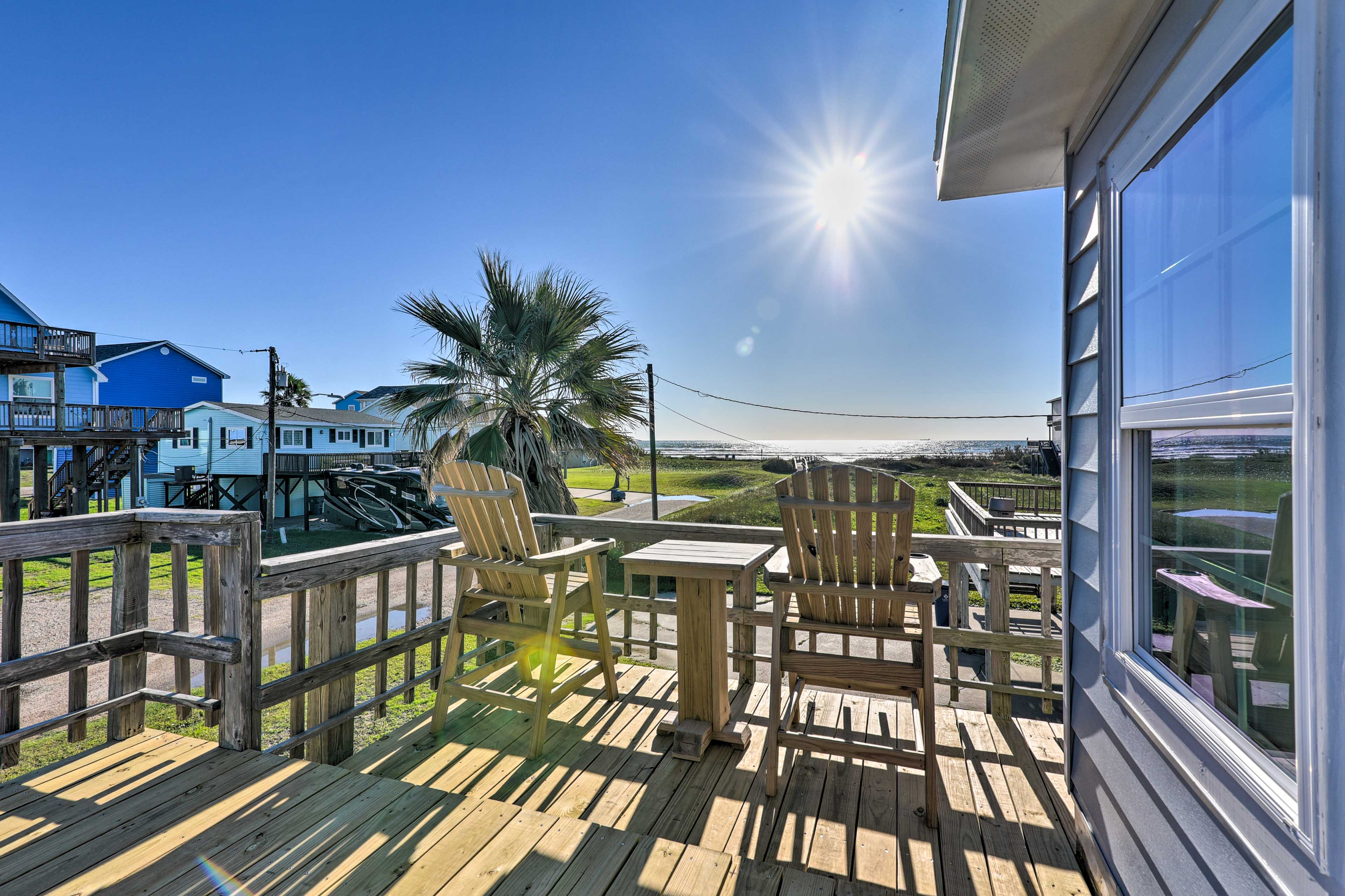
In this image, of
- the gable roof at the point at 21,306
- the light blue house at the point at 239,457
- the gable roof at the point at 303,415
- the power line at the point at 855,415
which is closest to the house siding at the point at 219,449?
the light blue house at the point at 239,457

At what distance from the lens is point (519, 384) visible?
6.03 meters

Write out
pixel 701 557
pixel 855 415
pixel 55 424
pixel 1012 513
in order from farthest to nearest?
pixel 855 415, pixel 55 424, pixel 1012 513, pixel 701 557

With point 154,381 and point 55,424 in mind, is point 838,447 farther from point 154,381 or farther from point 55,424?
point 154,381

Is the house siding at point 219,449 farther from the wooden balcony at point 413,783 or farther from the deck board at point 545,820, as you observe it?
the deck board at point 545,820

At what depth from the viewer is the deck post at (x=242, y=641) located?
6.33 ft

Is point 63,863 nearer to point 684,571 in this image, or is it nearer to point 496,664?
point 496,664

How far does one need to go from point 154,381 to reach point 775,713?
27.2 meters

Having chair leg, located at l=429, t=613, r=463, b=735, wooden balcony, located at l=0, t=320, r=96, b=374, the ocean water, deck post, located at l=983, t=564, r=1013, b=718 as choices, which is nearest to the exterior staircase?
wooden balcony, located at l=0, t=320, r=96, b=374

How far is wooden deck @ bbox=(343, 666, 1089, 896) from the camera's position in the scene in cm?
166

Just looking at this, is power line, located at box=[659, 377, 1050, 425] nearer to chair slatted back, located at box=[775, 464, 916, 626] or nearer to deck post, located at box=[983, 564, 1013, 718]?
deck post, located at box=[983, 564, 1013, 718]

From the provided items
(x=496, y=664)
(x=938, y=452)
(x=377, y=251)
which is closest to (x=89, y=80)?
(x=377, y=251)

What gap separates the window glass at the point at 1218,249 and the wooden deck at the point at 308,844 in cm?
144

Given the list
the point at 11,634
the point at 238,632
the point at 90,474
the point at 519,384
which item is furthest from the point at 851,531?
the point at 90,474

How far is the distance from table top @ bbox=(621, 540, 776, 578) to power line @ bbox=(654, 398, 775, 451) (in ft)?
40.6
